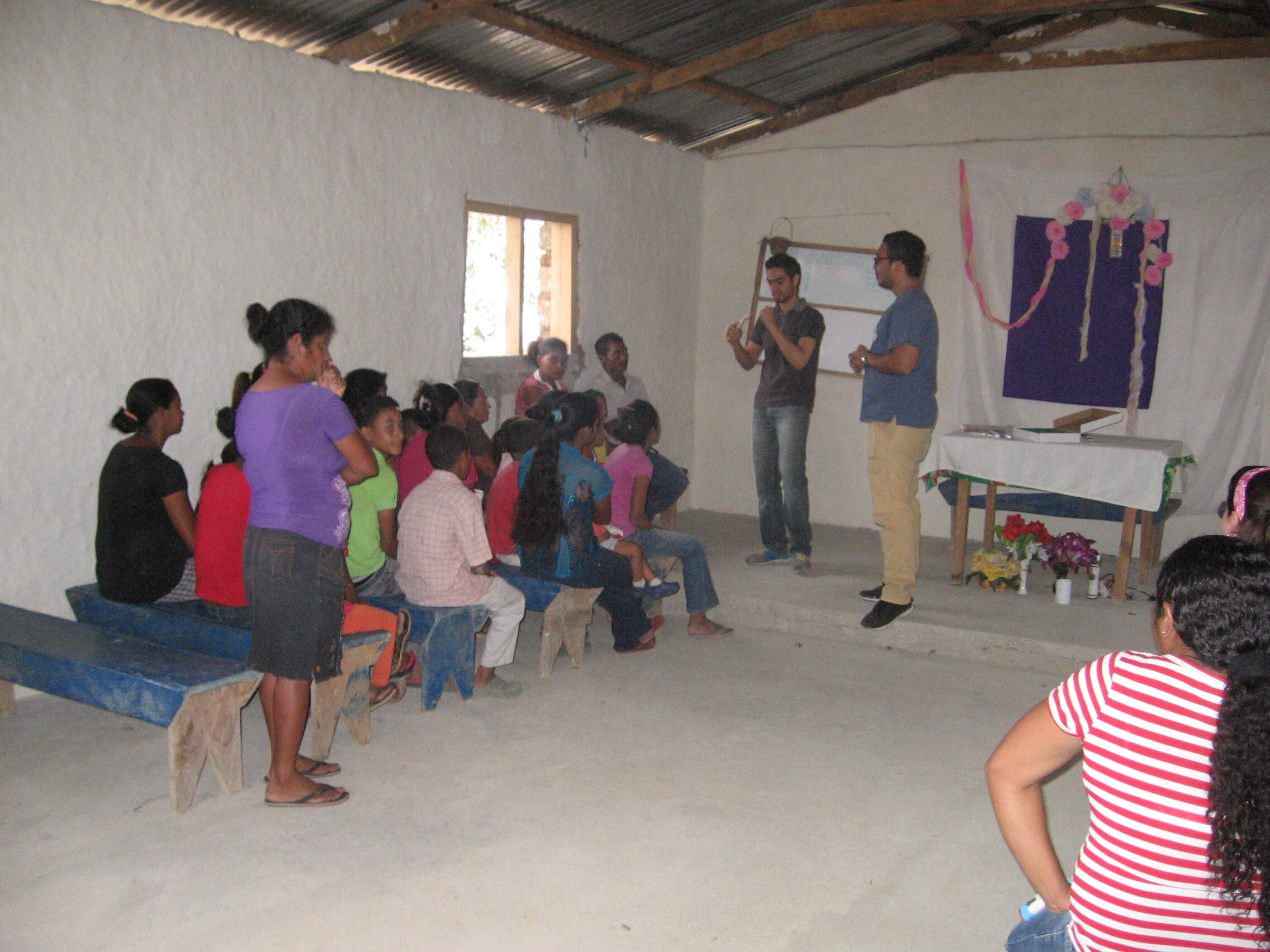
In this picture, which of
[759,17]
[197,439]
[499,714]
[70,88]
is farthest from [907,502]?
[70,88]

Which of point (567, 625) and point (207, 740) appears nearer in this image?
point (207, 740)

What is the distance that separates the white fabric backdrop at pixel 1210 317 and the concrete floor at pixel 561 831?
2.98 m

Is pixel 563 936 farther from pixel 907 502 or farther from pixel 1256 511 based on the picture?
pixel 907 502

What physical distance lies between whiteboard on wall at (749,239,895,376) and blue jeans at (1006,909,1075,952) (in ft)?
18.6

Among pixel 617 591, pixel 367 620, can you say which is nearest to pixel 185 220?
pixel 367 620

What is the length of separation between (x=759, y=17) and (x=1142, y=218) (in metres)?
2.68

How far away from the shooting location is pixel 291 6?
4.52 m

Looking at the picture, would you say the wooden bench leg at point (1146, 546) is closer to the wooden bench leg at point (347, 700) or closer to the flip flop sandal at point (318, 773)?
the wooden bench leg at point (347, 700)

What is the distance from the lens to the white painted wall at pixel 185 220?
12.9ft

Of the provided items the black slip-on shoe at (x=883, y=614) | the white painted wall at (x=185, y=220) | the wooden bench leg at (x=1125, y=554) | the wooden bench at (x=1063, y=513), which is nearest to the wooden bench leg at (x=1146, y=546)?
the wooden bench at (x=1063, y=513)

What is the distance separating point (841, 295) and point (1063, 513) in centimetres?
219

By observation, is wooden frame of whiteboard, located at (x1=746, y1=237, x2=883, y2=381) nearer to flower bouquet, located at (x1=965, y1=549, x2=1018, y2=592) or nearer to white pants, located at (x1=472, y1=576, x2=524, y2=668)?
flower bouquet, located at (x1=965, y1=549, x2=1018, y2=592)

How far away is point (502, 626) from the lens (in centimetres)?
425

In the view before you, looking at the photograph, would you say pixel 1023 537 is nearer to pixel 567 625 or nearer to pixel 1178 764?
pixel 567 625
